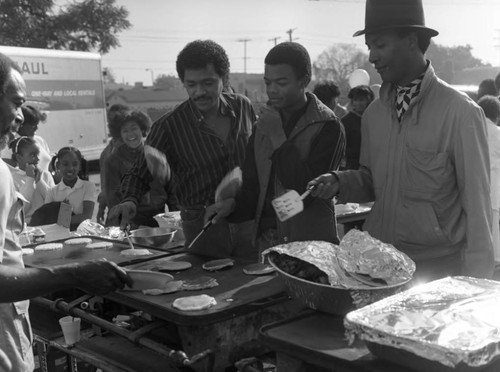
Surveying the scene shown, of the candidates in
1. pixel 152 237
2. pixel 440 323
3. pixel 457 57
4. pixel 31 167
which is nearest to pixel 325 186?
Answer: pixel 440 323

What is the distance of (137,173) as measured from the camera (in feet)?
10.1

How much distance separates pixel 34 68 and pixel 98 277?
416 inches

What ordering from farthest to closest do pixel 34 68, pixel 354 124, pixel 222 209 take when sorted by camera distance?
pixel 34 68 < pixel 354 124 < pixel 222 209

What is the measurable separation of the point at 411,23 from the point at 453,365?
4.59 ft

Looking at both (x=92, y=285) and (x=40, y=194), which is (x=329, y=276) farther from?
(x=40, y=194)

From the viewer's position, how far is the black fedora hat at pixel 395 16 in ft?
7.13

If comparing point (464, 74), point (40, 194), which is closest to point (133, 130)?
point (40, 194)

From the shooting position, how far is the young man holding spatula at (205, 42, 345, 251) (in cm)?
260

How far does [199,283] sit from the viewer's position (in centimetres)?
225

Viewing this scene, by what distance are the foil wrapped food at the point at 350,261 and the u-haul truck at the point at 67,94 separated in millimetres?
10060

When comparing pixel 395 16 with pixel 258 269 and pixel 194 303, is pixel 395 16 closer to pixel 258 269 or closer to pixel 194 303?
pixel 258 269

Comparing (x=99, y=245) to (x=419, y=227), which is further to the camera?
(x=99, y=245)

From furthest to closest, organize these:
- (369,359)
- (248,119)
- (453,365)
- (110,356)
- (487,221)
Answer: (248,119)
(110,356)
(487,221)
(369,359)
(453,365)

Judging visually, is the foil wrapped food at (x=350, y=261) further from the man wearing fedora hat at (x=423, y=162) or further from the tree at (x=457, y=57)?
the tree at (x=457, y=57)
